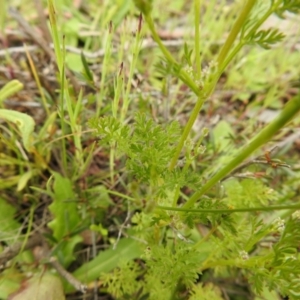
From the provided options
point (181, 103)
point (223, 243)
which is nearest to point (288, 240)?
point (223, 243)

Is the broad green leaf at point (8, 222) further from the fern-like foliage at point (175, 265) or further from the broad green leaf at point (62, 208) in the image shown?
the fern-like foliage at point (175, 265)

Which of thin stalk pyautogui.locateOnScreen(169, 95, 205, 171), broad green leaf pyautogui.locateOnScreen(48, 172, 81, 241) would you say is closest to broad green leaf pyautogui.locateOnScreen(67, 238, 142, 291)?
broad green leaf pyautogui.locateOnScreen(48, 172, 81, 241)

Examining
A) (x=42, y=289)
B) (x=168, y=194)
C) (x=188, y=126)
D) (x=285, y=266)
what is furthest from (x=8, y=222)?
(x=285, y=266)

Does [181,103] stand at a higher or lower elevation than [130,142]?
lower

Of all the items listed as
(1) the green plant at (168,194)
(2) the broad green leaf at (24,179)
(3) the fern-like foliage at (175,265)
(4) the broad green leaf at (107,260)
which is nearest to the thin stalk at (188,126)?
(1) the green plant at (168,194)

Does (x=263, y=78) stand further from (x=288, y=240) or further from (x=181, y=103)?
(x=288, y=240)

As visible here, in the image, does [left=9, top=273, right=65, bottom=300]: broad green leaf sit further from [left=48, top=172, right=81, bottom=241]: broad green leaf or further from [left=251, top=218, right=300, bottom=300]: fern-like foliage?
[left=251, top=218, right=300, bottom=300]: fern-like foliage

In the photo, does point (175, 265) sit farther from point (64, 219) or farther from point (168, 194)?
point (64, 219)
